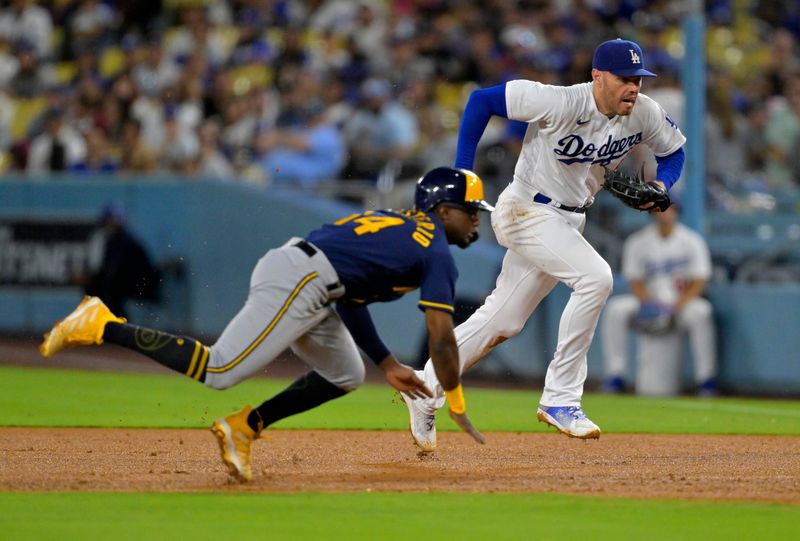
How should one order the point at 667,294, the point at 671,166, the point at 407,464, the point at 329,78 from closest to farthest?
the point at 407,464
the point at 671,166
the point at 667,294
the point at 329,78

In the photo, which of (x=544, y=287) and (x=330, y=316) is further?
(x=544, y=287)

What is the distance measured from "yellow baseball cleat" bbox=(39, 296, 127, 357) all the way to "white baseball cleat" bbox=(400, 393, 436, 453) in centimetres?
172

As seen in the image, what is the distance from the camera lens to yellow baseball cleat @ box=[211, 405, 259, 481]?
5652mm

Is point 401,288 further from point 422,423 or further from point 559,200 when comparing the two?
point 559,200

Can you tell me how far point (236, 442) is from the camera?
570 cm

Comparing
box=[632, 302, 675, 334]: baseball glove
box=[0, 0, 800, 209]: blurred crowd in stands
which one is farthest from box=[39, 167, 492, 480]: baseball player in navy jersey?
box=[0, 0, 800, 209]: blurred crowd in stands

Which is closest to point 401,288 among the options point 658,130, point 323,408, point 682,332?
point 658,130

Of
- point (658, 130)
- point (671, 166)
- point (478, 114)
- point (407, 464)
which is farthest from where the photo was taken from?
point (671, 166)

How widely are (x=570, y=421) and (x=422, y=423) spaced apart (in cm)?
76

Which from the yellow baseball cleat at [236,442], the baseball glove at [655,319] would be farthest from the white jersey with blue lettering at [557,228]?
the baseball glove at [655,319]

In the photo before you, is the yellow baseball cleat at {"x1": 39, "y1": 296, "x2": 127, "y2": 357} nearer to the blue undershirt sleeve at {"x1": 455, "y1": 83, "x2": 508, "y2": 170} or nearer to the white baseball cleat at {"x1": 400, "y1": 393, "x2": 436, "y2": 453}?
the white baseball cleat at {"x1": 400, "y1": 393, "x2": 436, "y2": 453}

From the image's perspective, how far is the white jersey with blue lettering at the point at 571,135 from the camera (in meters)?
6.78

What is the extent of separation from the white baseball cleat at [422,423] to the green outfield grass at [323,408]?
1.69 m

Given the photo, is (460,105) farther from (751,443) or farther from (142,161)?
(751,443)
